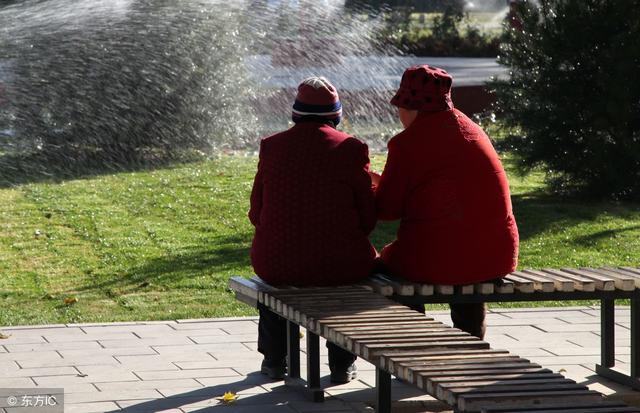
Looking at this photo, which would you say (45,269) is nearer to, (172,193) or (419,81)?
(172,193)

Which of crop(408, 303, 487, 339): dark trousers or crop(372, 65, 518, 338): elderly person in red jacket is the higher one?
crop(372, 65, 518, 338): elderly person in red jacket

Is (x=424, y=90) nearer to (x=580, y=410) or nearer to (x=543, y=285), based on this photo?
(x=543, y=285)

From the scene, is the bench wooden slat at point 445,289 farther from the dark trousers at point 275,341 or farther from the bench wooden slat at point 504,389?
the bench wooden slat at point 504,389

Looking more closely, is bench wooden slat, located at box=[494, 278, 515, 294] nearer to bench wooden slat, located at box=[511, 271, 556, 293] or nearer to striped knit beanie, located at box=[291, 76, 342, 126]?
bench wooden slat, located at box=[511, 271, 556, 293]

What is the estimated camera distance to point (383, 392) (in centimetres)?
481

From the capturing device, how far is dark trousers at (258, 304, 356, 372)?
5.77 m

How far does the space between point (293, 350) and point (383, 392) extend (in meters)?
0.88

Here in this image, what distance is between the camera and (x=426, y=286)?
5285 millimetres

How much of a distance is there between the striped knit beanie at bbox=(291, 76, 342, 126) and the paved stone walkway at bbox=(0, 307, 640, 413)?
4.03ft

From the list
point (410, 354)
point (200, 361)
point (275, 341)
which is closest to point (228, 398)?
point (275, 341)

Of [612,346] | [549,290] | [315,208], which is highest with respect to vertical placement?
[315,208]

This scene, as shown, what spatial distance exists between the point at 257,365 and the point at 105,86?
24.8 feet

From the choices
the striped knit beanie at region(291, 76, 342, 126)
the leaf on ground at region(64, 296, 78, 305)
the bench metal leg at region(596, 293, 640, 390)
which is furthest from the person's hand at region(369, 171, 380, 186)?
the leaf on ground at region(64, 296, 78, 305)

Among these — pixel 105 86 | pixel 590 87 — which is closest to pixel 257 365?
pixel 590 87
